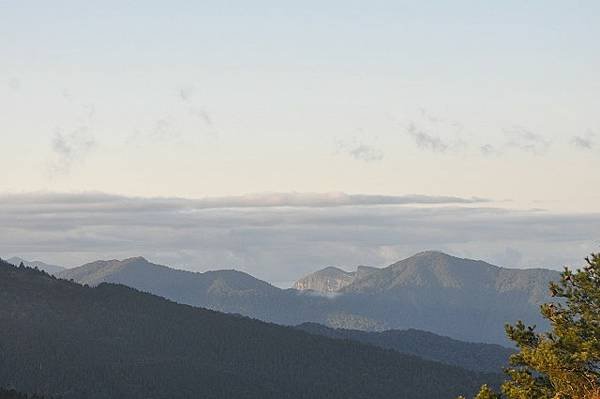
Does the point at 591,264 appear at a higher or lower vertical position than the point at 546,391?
higher

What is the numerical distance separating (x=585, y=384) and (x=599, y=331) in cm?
520

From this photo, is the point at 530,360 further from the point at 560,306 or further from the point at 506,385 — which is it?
the point at 560,306

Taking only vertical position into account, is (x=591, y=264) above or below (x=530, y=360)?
above

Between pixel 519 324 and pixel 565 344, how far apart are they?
4280mm

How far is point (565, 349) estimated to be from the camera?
184 ft

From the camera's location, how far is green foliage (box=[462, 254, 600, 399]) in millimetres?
54031

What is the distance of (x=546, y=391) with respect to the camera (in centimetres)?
5706

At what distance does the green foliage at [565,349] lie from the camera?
5403cm

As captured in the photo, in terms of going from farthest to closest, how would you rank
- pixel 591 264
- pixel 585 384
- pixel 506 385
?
pixel 591 264, pixel 506 385, pixel 585 384

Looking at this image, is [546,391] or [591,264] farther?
[591,264]

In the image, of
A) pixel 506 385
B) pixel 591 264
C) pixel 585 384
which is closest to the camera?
pixel 585 384

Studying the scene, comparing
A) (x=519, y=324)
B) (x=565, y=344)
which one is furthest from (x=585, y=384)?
(x=519, y=324)

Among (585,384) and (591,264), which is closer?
(585,384)

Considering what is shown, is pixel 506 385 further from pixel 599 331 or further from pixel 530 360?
pixel 599 331
